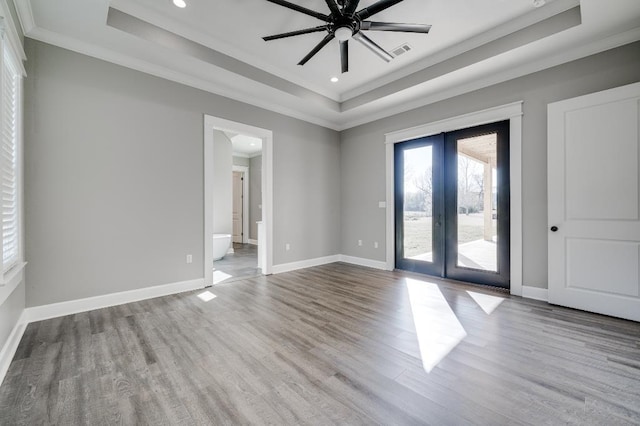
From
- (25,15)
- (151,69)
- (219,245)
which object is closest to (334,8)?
(151,69)

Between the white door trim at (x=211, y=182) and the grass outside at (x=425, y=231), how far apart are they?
250 centimetres

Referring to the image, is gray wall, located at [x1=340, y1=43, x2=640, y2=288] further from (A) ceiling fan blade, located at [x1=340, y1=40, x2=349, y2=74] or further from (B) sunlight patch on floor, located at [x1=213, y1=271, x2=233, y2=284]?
(B) sunlight patch on floor, located at [x1=213, y1=271, x2=233, y2=284]

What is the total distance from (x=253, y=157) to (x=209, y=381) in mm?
8012

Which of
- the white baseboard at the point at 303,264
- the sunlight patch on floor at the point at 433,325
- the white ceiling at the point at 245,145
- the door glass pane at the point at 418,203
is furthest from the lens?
the white ceiling at the point at 245,145

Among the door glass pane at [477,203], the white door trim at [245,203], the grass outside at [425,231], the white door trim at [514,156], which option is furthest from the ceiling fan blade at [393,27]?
the white door trim at [245,203]

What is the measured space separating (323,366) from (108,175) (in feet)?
10.5

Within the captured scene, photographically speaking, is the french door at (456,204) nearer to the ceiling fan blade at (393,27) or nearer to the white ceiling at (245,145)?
the ceiling fan blade at (393,27)

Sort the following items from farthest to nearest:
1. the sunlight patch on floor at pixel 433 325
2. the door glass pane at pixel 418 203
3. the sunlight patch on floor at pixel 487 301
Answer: the door glass pane at pixel 418 203 → the sunlight patch on floor at pixel 487 301 → the sunlight patch on floor at pixel 433 325

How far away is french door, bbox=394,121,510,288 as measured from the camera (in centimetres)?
382

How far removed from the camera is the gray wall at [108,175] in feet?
9.20

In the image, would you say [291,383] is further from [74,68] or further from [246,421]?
[74,68]

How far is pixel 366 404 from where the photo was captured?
1594 mm

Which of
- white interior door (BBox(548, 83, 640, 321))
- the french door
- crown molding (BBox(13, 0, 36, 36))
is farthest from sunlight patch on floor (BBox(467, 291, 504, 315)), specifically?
crown molding (BBox(13, 0, 36, 36))

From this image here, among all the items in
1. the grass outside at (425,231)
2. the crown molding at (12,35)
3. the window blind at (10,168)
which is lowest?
the grass outside at (425,231)
